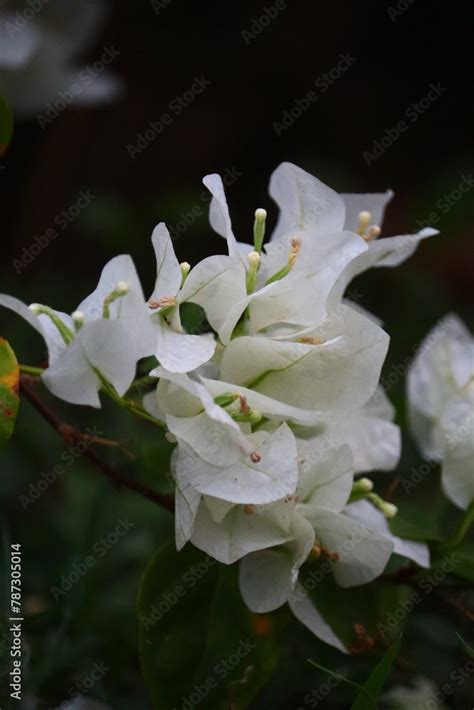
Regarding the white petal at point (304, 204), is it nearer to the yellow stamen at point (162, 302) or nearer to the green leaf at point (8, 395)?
the yellow stamen at point (162, 302)

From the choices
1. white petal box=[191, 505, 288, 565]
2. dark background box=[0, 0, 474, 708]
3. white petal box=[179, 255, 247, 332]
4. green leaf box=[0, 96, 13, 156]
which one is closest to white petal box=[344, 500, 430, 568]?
white petal box=[191, 505, 288, 565]

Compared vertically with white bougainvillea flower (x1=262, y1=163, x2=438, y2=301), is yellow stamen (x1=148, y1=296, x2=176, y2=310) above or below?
below

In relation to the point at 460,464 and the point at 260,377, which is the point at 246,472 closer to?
the point at 260,377

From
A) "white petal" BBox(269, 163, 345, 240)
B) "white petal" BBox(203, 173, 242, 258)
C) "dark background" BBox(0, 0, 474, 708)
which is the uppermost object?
"white petal" BBox(269, 163, 345, 240)

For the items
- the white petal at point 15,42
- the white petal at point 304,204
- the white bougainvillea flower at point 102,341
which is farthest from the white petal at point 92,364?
the white petal at point 15,42

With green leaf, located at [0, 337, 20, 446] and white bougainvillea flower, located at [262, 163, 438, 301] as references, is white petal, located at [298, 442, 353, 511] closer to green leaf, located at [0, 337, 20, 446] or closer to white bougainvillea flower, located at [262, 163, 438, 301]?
white bougainvillea flower, located at [262, 163, 438, 301]

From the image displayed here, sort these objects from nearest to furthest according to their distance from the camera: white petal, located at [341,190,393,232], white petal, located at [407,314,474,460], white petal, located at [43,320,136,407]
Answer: white petal, located at [43,320,136,407], white petal, located at [341,190,393,232], white petal, located at [407,314,474,460]

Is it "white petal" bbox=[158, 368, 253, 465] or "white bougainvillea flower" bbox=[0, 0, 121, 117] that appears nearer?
"white petal" bbox=[158, 368, 253, 465]
